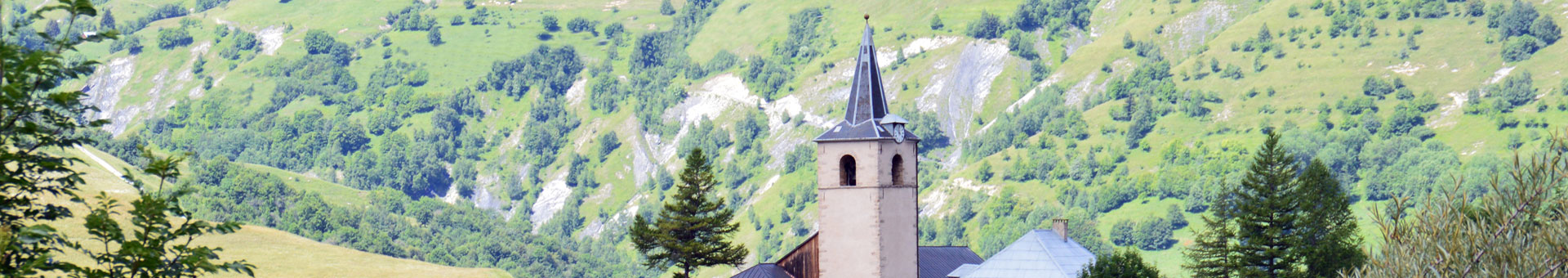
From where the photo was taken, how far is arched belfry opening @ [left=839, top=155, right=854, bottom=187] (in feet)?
257

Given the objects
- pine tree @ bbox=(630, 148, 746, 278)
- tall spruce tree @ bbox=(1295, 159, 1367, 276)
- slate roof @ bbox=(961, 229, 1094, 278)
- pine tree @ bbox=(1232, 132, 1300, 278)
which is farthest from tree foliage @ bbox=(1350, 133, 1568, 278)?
slate roof @ bbox=(961, 229, 1094, 278)

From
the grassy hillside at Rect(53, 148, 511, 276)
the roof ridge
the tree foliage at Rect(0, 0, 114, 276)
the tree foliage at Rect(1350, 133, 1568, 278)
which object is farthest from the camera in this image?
the grassy hillside at Rect(53, 148, 511, 276)

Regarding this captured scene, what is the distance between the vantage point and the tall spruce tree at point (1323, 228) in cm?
7594

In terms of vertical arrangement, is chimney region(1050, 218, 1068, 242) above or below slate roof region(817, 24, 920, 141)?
below

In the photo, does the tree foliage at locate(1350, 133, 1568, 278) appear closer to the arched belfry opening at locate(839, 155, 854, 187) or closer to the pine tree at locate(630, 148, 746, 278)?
the arched belfry opening at locate(839, 155, 854, 187)

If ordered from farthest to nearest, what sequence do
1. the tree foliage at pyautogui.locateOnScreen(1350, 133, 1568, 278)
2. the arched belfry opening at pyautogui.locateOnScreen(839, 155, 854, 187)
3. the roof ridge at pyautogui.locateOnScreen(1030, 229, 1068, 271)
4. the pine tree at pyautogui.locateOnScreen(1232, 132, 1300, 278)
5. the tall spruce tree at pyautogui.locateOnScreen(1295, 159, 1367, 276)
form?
the roof ridge at pyautogui.locateOnScreen(1030, 229, 1068, 271) → the arched belfry opening at pyautogui.locateOnScreen(839, 155, 854, 187) → the tall spruce tree at pyautogui.locateOnScreen(1295, 159, 1367, 276) → the pine tree at pyautogui.locateOnScreen(1232, 132, 1300, 278) → the tree foliage at pyautogui.locateOnScreen(1350, 133, 1568, 278)

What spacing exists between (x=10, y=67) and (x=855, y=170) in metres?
54.4

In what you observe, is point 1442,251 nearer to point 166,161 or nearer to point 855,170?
point 166,161

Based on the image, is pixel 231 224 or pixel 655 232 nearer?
pixel 231 224

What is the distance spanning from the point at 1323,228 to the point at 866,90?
2167 cm

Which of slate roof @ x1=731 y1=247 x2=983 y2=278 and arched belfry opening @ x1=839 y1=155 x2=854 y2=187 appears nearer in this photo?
arched belfry opening @ x1=839 y1=155 x2=854 y2=187

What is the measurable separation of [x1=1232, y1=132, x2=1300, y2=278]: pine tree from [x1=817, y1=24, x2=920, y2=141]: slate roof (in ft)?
50.5

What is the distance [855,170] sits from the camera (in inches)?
3073

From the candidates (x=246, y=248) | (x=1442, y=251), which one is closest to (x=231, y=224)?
(x=1442, y=251)
